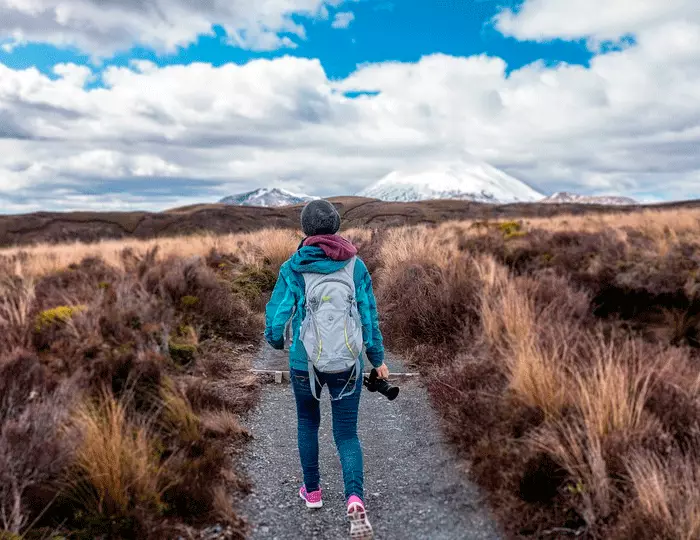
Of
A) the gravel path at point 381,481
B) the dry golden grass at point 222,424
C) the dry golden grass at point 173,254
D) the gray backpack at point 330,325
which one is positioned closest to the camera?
the gray backpack at point 330,325

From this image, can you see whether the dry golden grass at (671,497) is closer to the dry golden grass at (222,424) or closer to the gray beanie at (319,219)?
the gray beanie at (319,219)

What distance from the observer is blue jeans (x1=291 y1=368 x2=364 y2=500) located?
310cm

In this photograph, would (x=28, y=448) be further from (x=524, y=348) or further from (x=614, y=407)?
(x=524, y=348)

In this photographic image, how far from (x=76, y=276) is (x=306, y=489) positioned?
634 cm

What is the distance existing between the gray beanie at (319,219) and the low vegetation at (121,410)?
5.31 ft

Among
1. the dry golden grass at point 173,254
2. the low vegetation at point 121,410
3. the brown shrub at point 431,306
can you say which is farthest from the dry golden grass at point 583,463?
the dry golden grass at point 173,254

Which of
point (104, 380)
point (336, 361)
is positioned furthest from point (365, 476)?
point (104, 380)

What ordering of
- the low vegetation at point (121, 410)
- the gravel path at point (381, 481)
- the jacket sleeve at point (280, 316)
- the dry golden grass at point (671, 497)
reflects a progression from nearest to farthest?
the dry golden grass at point (671, 497) < the low vegetation at point (121, 410) < the jacket sleeve at point (280, 316) < the gravel path at point (381, 481)

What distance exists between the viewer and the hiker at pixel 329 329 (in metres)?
2.95

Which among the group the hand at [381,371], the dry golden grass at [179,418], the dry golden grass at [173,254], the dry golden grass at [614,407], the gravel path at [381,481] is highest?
the dry golden grass at [173,254]

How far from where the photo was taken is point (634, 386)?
328cm

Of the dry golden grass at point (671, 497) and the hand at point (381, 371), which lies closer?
the dry golden grass at point (671, 497)

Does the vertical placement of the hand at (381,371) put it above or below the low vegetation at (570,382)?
above

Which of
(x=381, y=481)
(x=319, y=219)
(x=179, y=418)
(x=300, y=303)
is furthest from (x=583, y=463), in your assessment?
(x=179, y=418)
